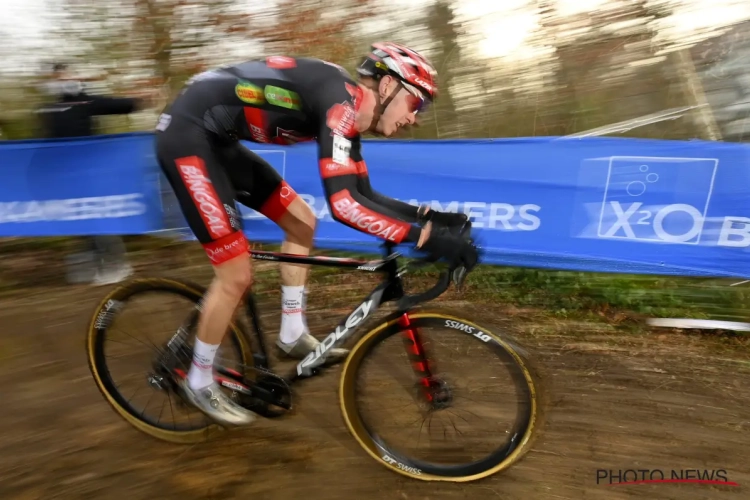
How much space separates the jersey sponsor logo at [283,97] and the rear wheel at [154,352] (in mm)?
1029

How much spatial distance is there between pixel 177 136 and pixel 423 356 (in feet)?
4.90

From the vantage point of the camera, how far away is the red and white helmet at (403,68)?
2.10m

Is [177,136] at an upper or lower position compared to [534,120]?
upper

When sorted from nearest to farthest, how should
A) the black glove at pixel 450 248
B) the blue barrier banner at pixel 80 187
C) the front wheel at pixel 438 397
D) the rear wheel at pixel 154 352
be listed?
the black glove at pixel 450 248 < the front wheel at pixel 438 397 < the rear wheel at pixel 154 352 < the blue barrier banner at pixel 80 187

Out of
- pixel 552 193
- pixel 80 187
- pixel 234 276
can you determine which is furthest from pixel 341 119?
pixel 80 187

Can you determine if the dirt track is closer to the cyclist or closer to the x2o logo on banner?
the cyclist

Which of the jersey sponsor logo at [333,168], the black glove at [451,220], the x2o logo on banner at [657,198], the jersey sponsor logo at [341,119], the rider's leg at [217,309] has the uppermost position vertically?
the jersey sponsor logo at [341,119]

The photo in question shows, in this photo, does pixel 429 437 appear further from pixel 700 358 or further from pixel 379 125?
pixel 700 358

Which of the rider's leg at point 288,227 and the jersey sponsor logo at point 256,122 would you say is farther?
the rider's leg at point 288,227

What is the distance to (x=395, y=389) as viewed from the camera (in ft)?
8.80

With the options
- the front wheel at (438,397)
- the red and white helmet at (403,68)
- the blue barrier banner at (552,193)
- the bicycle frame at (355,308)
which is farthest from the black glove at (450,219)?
the blue barrier banner at (552,193)

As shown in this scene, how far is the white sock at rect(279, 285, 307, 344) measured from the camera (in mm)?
2662

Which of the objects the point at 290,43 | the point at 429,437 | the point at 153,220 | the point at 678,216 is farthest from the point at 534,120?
the point at 429,437

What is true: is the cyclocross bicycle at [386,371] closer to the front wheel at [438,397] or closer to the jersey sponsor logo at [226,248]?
the front wheel at [438,397]
